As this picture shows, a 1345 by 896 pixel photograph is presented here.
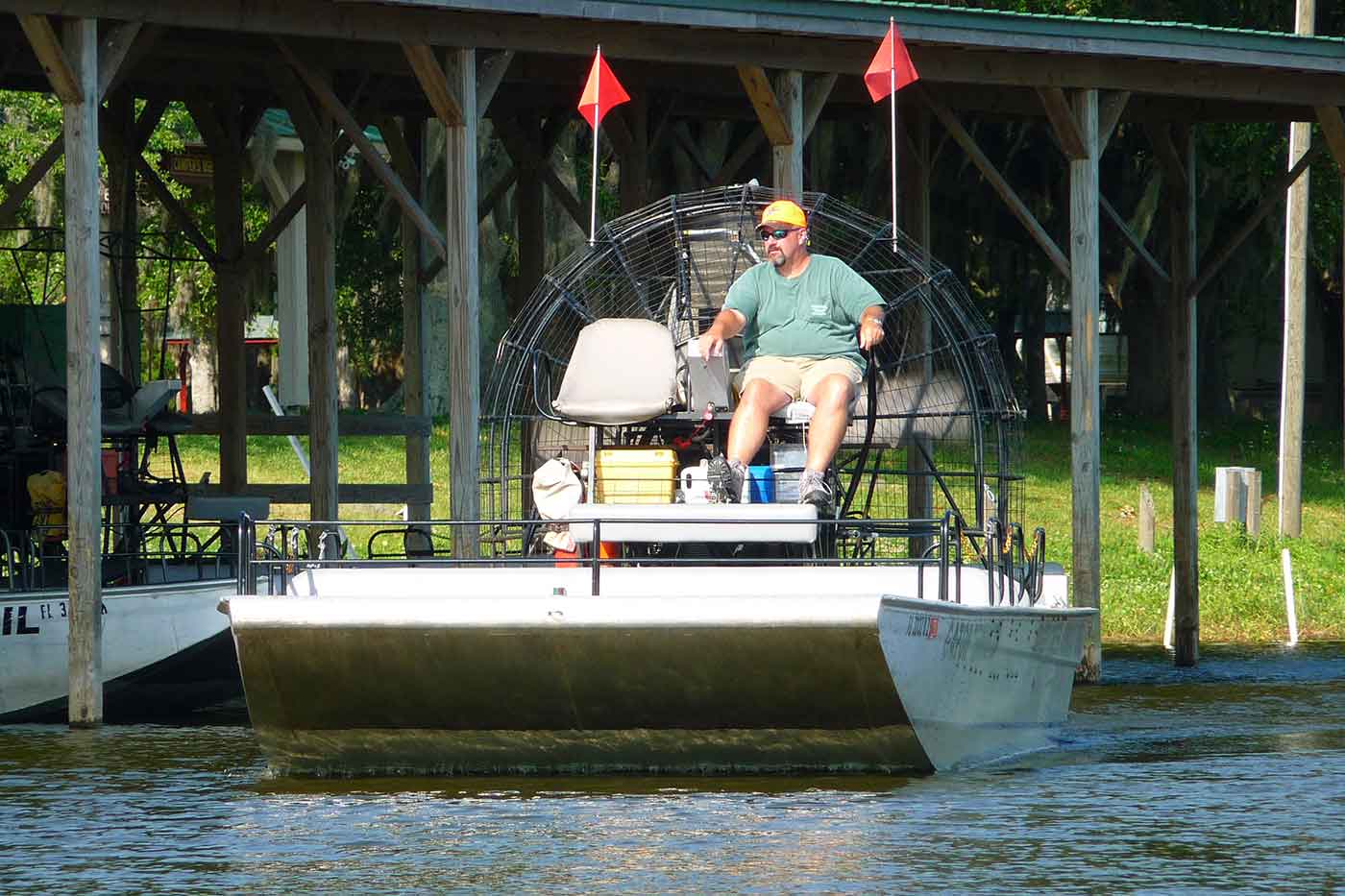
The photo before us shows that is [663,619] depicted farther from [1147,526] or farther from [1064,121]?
[1147,526]

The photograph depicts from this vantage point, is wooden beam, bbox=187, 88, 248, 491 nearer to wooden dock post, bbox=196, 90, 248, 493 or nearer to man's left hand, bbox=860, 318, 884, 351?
wooden dock post, bbox=196, 90, 248, 493

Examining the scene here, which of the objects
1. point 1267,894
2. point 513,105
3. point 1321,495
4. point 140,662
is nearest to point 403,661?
point 1267,894

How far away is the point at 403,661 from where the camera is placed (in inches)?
441


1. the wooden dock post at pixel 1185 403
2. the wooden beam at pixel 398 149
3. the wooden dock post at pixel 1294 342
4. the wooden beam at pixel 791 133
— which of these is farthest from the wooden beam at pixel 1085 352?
the wooden dock post at pixel 1294 342

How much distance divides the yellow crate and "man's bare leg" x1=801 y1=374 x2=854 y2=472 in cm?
80

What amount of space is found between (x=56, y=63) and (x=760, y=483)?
490 cm

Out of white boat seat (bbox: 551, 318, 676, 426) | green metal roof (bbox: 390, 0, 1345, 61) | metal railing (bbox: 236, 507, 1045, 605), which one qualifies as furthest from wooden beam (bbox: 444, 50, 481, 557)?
white boat seat (bbox: 551, 318, 676, 426)

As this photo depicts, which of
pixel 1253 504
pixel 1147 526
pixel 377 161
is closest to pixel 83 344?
pixel 377 161

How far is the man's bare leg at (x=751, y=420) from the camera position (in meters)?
12.7

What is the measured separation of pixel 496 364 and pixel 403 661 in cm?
250

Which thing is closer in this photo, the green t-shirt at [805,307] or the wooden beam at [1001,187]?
the green t-shirt at [805,307]

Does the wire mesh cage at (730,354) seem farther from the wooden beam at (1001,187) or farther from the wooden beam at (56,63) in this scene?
the wooden beam at (56,63)

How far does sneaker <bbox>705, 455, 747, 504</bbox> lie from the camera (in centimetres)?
1259

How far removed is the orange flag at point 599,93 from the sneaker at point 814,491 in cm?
279
